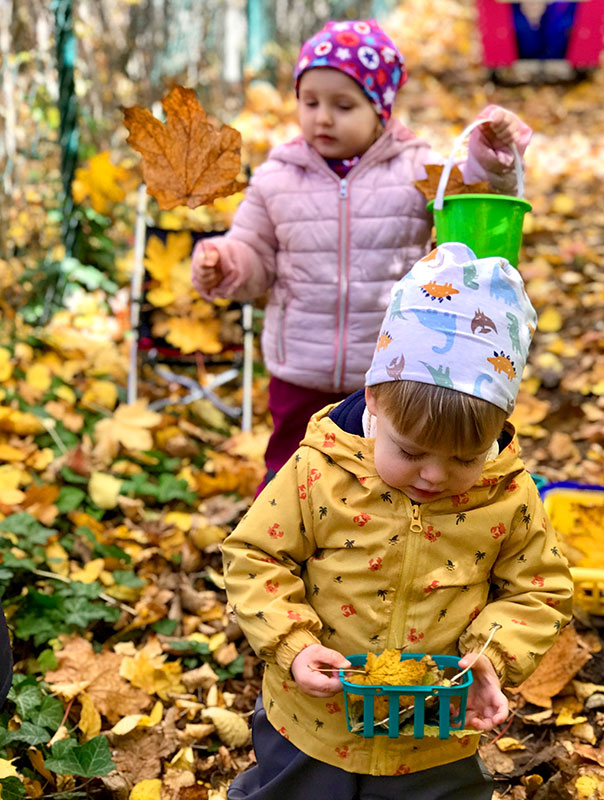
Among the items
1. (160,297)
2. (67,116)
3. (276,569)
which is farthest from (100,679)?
(67,116)

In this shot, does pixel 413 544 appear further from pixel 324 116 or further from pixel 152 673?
pixel 324 116

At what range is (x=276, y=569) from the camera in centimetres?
176

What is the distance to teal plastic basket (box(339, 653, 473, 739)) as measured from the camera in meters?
1.56

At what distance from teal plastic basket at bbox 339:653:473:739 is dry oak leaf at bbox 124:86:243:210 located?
1.33 m

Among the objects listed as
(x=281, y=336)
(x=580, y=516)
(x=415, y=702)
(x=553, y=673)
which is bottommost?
(x=553, y=673)

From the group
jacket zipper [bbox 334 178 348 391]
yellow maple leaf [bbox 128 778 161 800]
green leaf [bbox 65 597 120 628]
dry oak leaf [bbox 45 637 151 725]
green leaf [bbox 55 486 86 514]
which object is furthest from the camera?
green leaf [bbox 55 486 86 514]

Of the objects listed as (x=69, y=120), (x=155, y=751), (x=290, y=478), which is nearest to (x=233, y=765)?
(x=155, y=751)

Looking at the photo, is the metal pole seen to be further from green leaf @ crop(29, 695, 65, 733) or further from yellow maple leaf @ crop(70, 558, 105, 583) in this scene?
green leaf @ crop(29, 695, 65, 733)

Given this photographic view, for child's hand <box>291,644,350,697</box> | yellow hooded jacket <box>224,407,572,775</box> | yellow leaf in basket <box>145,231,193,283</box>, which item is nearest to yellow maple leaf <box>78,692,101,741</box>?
yellow hooded jacket <box>224,407,572,775</box>

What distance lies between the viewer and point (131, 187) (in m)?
5.84

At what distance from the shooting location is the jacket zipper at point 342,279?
284 centimetres

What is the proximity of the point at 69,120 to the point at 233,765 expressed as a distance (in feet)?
11.9

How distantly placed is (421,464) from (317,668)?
1.43ft

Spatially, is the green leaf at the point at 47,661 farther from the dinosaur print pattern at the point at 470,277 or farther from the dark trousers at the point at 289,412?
the dinosaur print pattern at the point at 470,277
